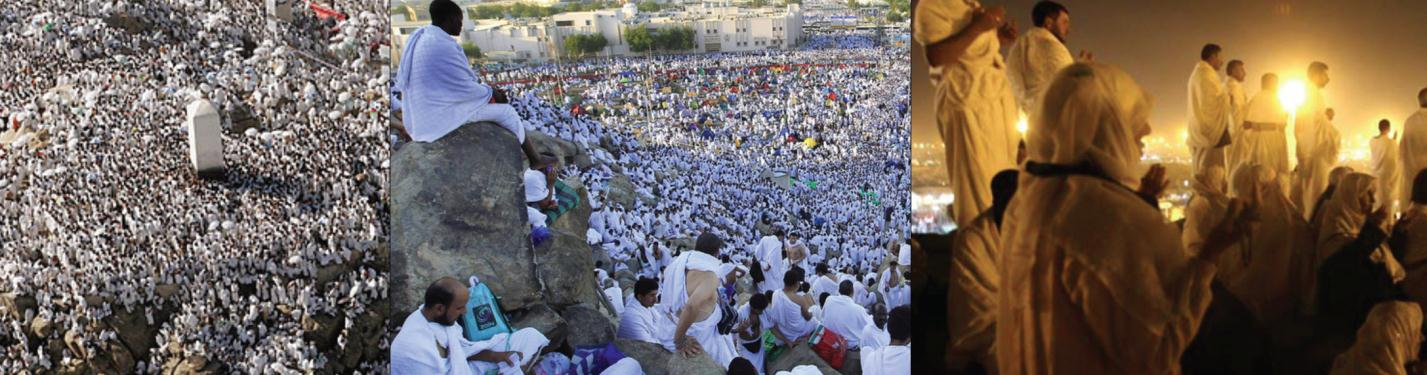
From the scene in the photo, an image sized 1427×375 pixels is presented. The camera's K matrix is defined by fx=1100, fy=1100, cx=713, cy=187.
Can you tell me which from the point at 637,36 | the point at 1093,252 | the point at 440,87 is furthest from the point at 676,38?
the point at 1093,252

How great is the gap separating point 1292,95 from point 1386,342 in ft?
3.38

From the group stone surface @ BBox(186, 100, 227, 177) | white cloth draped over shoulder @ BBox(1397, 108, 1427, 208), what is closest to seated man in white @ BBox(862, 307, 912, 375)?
white cloth draped over shoulder @ BBox(1397, 108, 1427, 208)

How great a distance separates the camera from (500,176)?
4.40 meters

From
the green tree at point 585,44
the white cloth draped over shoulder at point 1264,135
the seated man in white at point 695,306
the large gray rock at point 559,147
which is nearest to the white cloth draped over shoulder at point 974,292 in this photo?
the seated man in white at point 695,306

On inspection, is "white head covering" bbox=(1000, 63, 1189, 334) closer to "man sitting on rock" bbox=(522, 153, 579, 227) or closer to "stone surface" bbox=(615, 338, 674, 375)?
"stone surface" bbox=(615, 338, 674, 375)

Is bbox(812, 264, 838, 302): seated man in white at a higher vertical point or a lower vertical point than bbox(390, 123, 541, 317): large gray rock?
lower

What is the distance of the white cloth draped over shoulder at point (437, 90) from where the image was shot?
4.30 metres

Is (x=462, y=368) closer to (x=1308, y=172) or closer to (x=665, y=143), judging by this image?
(x=665, y=143)

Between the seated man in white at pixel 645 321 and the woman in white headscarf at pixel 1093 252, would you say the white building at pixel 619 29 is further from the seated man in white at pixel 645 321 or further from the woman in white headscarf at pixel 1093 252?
the woman in white headscarf at pixel 1093 252

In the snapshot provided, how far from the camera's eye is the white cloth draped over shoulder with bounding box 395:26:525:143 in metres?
4.30

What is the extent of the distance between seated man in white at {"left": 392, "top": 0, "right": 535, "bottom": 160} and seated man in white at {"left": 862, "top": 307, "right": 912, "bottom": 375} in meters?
1.71

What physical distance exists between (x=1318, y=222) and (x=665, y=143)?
2702 mm

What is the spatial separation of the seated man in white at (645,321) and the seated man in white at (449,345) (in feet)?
1.14

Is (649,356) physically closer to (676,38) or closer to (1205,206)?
(676,38)
